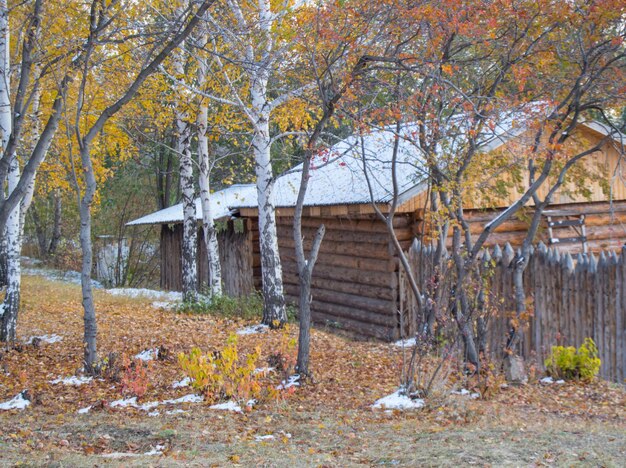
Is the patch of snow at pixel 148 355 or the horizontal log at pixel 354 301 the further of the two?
the horizontal log at pixel 354 301

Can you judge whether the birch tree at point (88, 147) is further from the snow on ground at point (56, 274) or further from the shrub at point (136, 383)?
the snow on ground at point (56, 274)

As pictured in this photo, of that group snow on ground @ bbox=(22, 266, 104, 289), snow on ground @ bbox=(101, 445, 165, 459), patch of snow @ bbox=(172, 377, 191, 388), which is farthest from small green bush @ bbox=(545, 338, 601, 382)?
snow on ground @ bbox=(22, 266, 104, 289)

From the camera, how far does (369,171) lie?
10.6 m

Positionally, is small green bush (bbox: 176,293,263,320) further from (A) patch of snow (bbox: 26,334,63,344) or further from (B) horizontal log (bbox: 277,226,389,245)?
(A) patch of snow (bbox: 26,334,63,344)

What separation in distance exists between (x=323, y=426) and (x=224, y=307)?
851 cm

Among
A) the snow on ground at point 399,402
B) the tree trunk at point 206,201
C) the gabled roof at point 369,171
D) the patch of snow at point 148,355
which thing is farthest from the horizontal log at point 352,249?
the snow on ground at point 399,402

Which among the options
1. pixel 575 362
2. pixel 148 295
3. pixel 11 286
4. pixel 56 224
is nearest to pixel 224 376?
pixel 575 362

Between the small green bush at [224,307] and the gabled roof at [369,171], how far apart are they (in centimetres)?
224

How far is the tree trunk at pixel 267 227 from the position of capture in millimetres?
12328

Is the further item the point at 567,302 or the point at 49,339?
the point at 49,339

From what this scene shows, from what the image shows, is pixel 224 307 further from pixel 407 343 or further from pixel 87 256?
pixel 87 256

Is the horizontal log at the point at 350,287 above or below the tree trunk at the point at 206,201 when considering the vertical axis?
below

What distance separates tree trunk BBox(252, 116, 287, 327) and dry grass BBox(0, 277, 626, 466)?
6.99ft

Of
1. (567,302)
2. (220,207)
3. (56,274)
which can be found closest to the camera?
(567,302)
